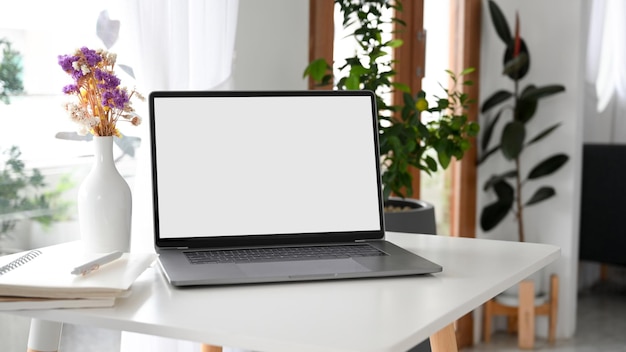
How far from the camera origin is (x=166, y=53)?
200 cm

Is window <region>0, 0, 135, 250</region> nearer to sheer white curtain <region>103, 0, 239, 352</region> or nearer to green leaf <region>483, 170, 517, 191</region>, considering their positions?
sheer white curtain <region>103, 0, 239, 352</region>

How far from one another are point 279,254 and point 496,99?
2.47 metres

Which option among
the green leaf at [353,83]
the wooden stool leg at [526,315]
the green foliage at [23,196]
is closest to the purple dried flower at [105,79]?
the green foliage at [23,196]

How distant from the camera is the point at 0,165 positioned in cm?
188

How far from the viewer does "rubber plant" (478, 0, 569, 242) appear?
145 inches

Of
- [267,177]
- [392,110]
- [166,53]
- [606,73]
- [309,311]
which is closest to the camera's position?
[309,311]

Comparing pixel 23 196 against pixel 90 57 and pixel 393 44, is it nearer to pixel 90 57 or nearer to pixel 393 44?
pixel 90 57

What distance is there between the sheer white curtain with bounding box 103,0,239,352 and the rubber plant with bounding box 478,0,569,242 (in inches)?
Result: 71.2

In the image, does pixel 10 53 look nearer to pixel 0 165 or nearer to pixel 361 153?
pixel 0 165

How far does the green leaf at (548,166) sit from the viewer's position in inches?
147

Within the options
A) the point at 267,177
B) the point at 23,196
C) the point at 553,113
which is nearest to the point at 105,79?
the point at 267,177

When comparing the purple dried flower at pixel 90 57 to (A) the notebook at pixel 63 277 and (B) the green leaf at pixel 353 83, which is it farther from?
(B) the green leaf at pixel 353 83

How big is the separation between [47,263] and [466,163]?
269cm

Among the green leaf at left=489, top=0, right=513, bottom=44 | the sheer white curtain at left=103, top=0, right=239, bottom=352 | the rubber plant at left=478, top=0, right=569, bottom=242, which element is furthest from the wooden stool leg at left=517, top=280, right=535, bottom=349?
the sheer white curtain at left=103, top=0, right=239, bottom=352
